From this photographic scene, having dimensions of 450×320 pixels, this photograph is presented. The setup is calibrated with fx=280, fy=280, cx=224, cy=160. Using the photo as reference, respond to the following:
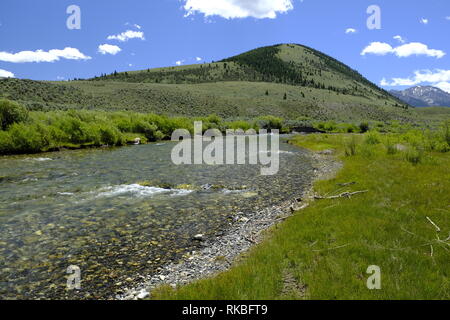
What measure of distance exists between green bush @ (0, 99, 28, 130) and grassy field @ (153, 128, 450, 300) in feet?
129

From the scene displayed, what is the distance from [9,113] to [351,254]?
42864 millimetres

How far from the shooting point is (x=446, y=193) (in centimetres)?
1361

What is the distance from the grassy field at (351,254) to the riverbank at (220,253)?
56 centimetres

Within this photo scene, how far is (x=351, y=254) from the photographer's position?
833 centimetres

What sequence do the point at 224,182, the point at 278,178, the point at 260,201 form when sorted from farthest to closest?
the point at 278,178 → the point at 224,182 → the point at 260,201

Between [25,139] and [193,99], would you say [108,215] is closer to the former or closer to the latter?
[25,139]

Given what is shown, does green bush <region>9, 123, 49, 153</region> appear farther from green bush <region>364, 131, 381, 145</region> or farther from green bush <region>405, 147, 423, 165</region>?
green bush <region>364, 131, 381, 145</region>

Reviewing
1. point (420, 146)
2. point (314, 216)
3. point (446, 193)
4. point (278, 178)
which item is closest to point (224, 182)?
point (278, 178)

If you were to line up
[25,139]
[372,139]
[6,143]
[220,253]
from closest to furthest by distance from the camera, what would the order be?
[220,253] < [6,143] < [25,139] < [372,139]

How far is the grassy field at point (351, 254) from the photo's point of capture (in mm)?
6738

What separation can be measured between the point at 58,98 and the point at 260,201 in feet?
343

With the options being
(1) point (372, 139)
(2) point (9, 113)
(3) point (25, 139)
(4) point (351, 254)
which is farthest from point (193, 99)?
(4) point (351, 254)

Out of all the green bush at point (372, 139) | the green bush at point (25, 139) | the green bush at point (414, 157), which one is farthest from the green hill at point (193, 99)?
the green bush at point (414, 157)

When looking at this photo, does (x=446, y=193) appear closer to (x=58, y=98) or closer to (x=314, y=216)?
(x=314, y=216)
